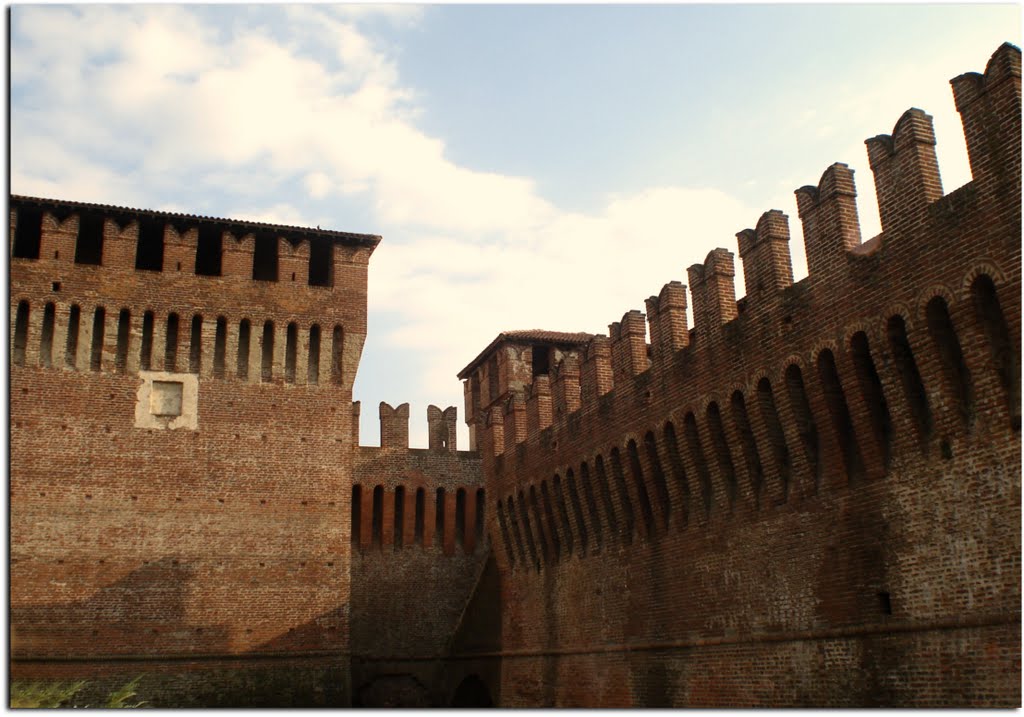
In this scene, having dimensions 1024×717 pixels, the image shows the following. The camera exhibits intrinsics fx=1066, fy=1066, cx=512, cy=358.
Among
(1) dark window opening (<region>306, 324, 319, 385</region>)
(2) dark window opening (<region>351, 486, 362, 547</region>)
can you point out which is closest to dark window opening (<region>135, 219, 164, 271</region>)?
(1) dark window opening (<region>306, 324, 319, 385</region>)

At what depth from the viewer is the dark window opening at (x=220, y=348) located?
77.5ft

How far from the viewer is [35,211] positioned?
23.2 m

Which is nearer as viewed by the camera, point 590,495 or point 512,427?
point 590,495

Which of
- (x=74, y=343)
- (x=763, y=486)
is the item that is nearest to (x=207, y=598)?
(x=74, y=343)

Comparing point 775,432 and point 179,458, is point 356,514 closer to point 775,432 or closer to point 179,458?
point 179,458

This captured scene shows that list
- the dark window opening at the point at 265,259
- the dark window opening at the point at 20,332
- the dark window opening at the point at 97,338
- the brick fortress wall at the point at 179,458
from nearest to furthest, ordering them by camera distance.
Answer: the brick fortress wall at the point at 179,458 → the dark window opening at the point at 20,332 → the dark window opening at the point at 97,338 → the dark window opening at the point at 265,259

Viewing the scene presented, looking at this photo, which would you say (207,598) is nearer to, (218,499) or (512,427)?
(218,499)

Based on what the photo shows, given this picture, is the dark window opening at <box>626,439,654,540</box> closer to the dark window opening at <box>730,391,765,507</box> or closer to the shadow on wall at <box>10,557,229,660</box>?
the dark window opening at <box>730,391,765,507</box>

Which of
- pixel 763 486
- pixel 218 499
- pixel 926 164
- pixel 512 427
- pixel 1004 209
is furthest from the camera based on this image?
pixel 512 427

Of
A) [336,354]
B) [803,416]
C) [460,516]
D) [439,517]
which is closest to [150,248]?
[336,354]

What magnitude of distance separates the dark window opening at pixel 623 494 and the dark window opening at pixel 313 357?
761 cm

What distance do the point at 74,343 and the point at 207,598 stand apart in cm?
615

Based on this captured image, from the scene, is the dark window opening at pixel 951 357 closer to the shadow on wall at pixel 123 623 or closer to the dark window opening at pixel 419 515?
the shadow on wall at pixel 123 623

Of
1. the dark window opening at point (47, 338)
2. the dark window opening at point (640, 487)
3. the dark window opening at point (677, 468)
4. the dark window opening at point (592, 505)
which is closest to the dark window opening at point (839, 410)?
the dark window opening at point (677, 468)
